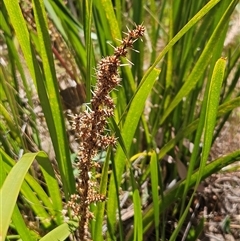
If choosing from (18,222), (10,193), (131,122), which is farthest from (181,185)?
(10,193)

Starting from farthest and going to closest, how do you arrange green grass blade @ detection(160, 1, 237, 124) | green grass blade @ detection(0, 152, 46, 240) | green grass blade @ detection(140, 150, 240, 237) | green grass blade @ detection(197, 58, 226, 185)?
green grass blade @ detection(140, 150, 240, 237) < green grass blade @ detection(160, 1, 237, 124) < green grass blade @ detection(197, 58, 226, 185) < green grass blade @ detection(0, 152, 46, 240)

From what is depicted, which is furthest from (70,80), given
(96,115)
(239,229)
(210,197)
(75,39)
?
(96,115)

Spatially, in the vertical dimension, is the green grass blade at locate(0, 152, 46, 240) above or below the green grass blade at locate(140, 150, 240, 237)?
→ above

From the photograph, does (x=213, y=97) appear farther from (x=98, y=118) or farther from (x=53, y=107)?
(x=53, y=107)

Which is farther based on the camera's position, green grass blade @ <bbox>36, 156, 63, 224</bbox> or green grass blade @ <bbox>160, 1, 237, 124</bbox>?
green grass blade @ <bbox>36, 156, 63, 224</bbox>

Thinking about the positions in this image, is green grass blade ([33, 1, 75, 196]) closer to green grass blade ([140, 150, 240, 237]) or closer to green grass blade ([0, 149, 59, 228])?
green grass blade ([0, 149, 59, 228])

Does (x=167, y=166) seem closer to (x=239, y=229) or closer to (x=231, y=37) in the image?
(x=239, y=229)

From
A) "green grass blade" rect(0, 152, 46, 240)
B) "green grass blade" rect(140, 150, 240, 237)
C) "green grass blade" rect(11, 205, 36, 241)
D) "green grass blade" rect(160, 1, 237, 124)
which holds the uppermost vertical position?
"green grass blade" rect(160, 1, 237, 124)

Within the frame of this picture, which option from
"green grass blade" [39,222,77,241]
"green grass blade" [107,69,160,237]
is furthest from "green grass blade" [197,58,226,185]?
"green grass blade" [39,222,77,241]

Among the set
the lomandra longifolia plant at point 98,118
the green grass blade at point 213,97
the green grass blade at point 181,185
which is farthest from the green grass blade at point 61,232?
the green grass blade at point 213,97
